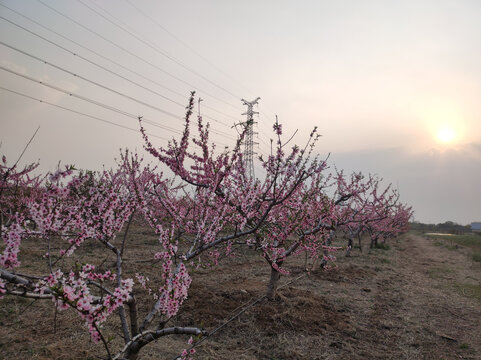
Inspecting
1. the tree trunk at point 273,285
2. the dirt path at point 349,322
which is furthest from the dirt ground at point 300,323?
the tree trunk at point 273,285

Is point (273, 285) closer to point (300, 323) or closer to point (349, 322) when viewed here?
point (300, 323)

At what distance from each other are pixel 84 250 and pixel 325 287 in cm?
1068

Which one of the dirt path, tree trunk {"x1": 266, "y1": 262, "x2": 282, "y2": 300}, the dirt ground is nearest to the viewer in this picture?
the dirt ground

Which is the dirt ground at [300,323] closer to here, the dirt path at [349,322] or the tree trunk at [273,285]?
the dirt path at [349,322]

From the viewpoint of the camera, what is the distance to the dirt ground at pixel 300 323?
5176mm

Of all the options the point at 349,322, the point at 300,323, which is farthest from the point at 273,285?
the point at 349,322

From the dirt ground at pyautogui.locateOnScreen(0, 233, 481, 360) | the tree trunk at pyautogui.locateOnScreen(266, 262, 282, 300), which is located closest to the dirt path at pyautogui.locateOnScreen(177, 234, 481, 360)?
the dirt ground at pyautogui.locateOnScreen(0, 233, 481, 360)

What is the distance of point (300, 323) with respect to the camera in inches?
250

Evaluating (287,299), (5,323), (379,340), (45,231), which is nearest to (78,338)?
(5,323)

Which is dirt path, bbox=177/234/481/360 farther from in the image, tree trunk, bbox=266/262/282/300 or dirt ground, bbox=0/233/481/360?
tree trunk, bbox=266/262/282/300

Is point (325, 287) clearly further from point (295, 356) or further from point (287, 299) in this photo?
point (295, 356)

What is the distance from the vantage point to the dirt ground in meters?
5.18

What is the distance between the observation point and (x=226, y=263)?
40.2 ft

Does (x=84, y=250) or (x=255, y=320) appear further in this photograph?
(x=84, y=250)
